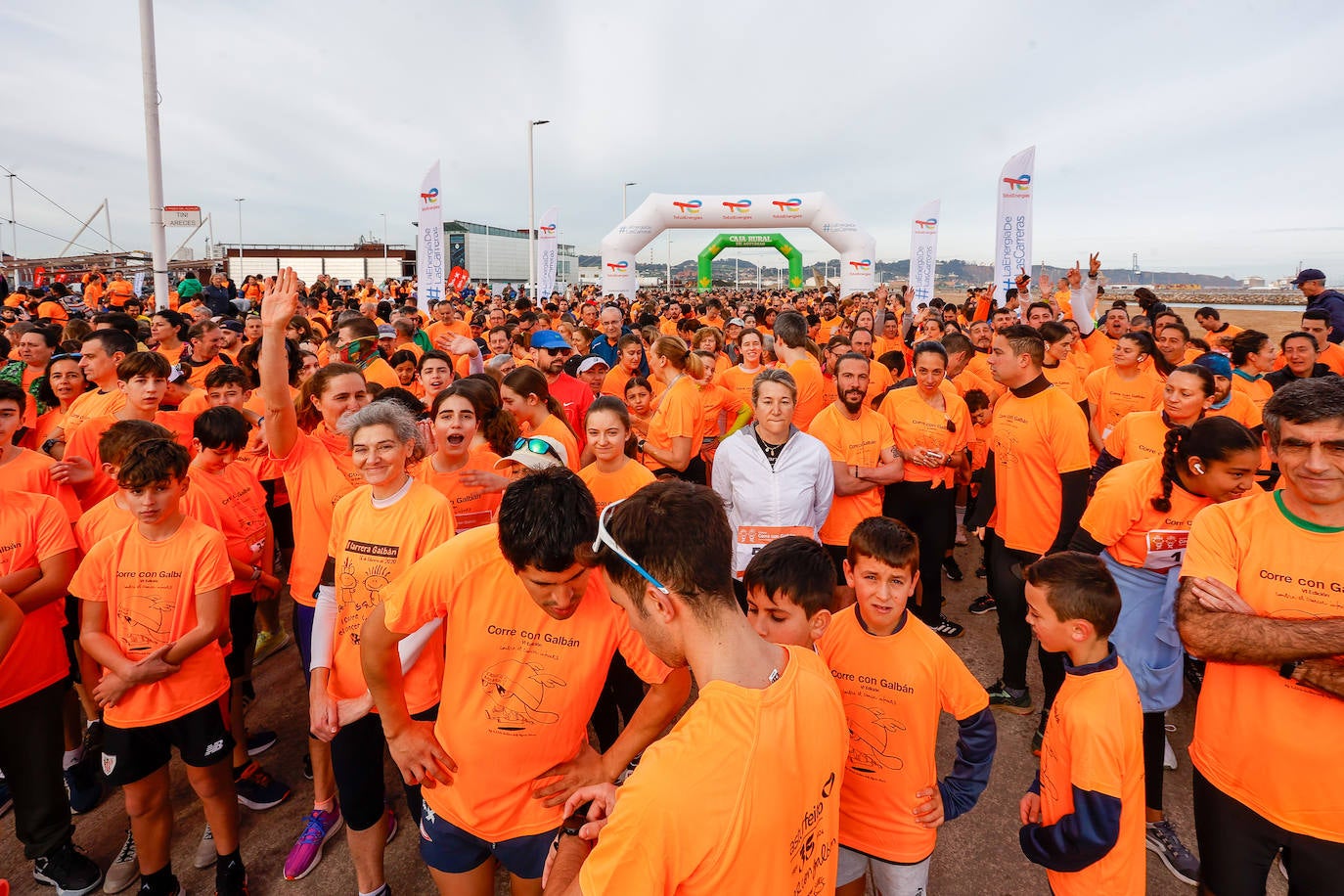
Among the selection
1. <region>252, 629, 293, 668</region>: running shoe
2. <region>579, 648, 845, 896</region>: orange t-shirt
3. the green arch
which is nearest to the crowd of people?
<region>579, 648, 845, 896</region>: orange t-shirt

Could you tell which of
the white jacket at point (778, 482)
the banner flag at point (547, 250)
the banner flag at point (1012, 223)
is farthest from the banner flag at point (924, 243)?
the white jacket at point (778, 482)

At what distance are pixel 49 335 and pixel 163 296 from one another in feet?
11.8

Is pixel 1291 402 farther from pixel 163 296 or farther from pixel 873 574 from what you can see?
pixel 163 296

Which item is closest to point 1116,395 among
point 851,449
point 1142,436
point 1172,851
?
point 1142,436

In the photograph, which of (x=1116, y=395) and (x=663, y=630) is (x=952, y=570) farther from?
(x=663, y=630)

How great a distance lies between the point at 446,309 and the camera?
811 cm

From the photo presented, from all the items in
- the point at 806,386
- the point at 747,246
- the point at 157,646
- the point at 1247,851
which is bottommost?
the point at 1247,851

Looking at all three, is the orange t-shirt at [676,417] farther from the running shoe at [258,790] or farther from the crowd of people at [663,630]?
the running shoe at [258,790]

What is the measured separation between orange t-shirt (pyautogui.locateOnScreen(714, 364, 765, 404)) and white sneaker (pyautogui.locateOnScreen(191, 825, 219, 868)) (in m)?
4.82

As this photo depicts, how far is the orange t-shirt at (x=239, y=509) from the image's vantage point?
3.40 m

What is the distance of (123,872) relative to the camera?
9.34 feet

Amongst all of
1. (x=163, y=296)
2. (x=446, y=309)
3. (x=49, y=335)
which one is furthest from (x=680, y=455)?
(x=163, y=296)

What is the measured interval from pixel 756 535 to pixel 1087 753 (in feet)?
6.19

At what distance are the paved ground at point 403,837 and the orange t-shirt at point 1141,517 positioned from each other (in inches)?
55.0
